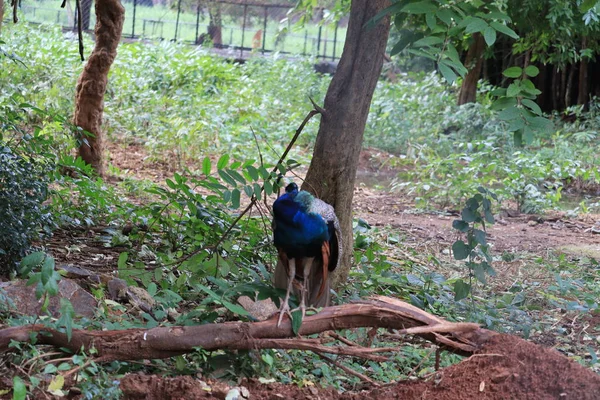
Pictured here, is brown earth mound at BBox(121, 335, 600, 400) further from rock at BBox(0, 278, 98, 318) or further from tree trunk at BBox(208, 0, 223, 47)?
tree trunk at BBox(208, 0, 223, 47)

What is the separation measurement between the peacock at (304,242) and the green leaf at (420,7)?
91 cm

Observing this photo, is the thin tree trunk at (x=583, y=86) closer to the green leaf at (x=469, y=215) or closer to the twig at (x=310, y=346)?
the green leaf at (x=469, y=215)

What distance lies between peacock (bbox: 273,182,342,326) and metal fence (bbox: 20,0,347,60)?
1417cm

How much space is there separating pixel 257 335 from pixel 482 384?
0.89 metres

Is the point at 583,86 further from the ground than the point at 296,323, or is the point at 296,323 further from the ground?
the point at 583,86

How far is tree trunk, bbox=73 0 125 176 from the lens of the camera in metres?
6.30

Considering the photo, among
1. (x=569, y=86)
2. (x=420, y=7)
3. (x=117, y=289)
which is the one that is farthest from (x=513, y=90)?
(x=569, y=86)

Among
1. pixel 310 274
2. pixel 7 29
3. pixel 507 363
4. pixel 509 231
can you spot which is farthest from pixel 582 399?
pixel 7 29

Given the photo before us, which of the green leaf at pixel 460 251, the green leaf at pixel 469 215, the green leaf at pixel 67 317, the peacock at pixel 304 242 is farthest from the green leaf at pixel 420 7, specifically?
the green leaf at pixel 67 317

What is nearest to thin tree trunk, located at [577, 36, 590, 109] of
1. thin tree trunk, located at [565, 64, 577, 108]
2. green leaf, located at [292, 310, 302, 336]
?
thin tree trunk, located at [565, 64, 577, 108]

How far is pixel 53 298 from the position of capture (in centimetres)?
354

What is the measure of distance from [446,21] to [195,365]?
180 cm

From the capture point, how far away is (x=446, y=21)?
2990mm

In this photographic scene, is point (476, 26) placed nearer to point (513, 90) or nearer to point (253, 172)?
point (513, 90)
